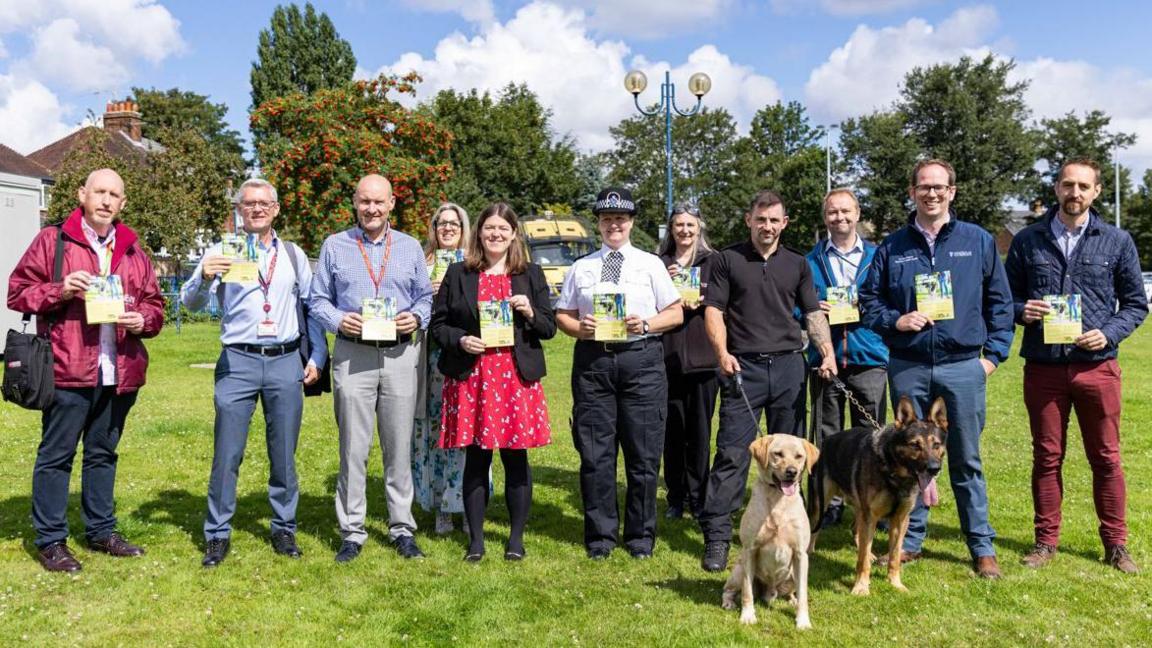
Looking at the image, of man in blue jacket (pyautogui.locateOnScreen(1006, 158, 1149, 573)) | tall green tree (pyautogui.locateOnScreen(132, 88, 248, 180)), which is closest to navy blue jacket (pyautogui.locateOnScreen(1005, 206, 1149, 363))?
man in blue jacket (pyautogui.locateOnScreen(1006, 158, 1149, 573))

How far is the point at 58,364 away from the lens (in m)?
4.84

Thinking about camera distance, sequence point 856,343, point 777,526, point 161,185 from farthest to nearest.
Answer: point 161,185, point 856,343, point 777,526

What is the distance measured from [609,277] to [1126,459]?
6.02 meters

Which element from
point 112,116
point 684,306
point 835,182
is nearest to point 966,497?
point 684,306

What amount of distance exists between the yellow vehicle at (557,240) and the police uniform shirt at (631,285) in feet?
52.1

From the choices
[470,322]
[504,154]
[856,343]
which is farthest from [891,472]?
[504,154]

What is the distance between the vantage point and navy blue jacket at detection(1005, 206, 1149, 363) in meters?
4.96

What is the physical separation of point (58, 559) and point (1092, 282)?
628cm

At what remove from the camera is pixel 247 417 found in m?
5.19

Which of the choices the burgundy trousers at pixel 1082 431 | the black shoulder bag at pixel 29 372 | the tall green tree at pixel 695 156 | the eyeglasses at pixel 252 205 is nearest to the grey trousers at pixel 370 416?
the eyeglasses at pixel 252 205

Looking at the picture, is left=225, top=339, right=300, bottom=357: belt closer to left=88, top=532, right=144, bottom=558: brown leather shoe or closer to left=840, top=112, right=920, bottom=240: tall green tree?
left=88, top=532, right=144, bottom=558: brown leather shoe

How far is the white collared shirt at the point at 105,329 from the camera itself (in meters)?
4.96

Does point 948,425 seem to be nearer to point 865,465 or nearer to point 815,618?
point 865,465

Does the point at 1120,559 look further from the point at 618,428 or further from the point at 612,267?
the point at 612,267
